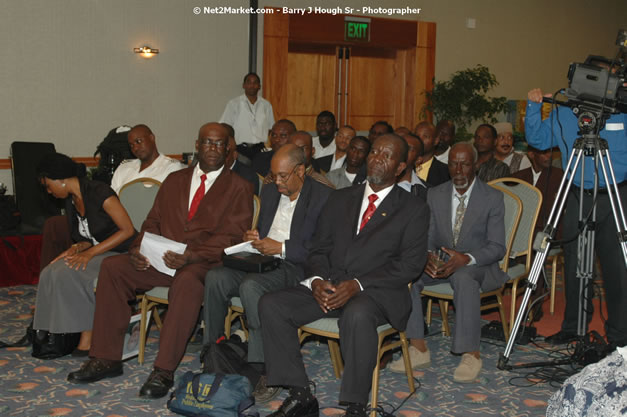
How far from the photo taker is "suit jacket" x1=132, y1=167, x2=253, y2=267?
4.22 meters

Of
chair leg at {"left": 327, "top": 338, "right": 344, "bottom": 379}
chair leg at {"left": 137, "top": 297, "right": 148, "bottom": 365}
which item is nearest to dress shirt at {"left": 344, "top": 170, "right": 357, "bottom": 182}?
chair leg at {"left": 327, "top": 338, "right": 344, "bottom": 379}

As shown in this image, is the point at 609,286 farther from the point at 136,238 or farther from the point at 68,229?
the point at 68,229

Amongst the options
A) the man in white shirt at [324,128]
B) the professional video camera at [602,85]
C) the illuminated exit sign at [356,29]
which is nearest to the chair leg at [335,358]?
the professional video camera at [602,85]

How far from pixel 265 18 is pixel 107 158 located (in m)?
3.61

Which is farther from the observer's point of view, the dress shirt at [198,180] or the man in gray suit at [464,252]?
the dress shirt at [198,180]

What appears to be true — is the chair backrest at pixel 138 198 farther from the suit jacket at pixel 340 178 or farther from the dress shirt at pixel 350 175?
the dress shirt at pixel 350 175

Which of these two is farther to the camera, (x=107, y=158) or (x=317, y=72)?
(x=317, y=72)

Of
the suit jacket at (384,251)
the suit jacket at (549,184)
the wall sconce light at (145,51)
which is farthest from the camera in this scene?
the wall sconce light at (145,51)

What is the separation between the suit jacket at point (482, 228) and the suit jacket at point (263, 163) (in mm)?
2466

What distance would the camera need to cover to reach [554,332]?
5.00 meters

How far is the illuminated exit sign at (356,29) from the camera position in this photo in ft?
33.6

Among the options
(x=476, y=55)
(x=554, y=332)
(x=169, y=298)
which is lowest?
(x=554, y=332)

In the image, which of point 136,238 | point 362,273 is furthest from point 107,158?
point 362,273

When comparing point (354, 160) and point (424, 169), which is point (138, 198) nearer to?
point (354, 160)
